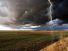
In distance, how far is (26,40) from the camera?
14.5 ft

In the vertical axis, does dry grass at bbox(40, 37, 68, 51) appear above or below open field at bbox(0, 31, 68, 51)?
below

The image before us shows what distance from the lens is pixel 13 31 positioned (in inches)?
174

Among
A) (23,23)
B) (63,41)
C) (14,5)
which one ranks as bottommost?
(63,41)

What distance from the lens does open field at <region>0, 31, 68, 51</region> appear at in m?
4.39

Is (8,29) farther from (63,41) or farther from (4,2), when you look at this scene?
(63,41)

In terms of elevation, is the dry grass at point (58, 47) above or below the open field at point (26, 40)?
below

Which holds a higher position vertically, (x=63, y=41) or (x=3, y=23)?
(x=3, y=23)

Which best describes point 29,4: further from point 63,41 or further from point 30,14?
point 63,41

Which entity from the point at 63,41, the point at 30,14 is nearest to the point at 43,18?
the point at 30,14

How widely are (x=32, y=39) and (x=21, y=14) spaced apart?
19.8 inches

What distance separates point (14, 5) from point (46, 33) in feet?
2.56

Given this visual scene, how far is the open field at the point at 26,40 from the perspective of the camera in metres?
4.39

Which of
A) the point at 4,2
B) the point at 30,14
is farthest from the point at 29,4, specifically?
the point at 4,2

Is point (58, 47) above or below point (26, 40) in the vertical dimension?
below
